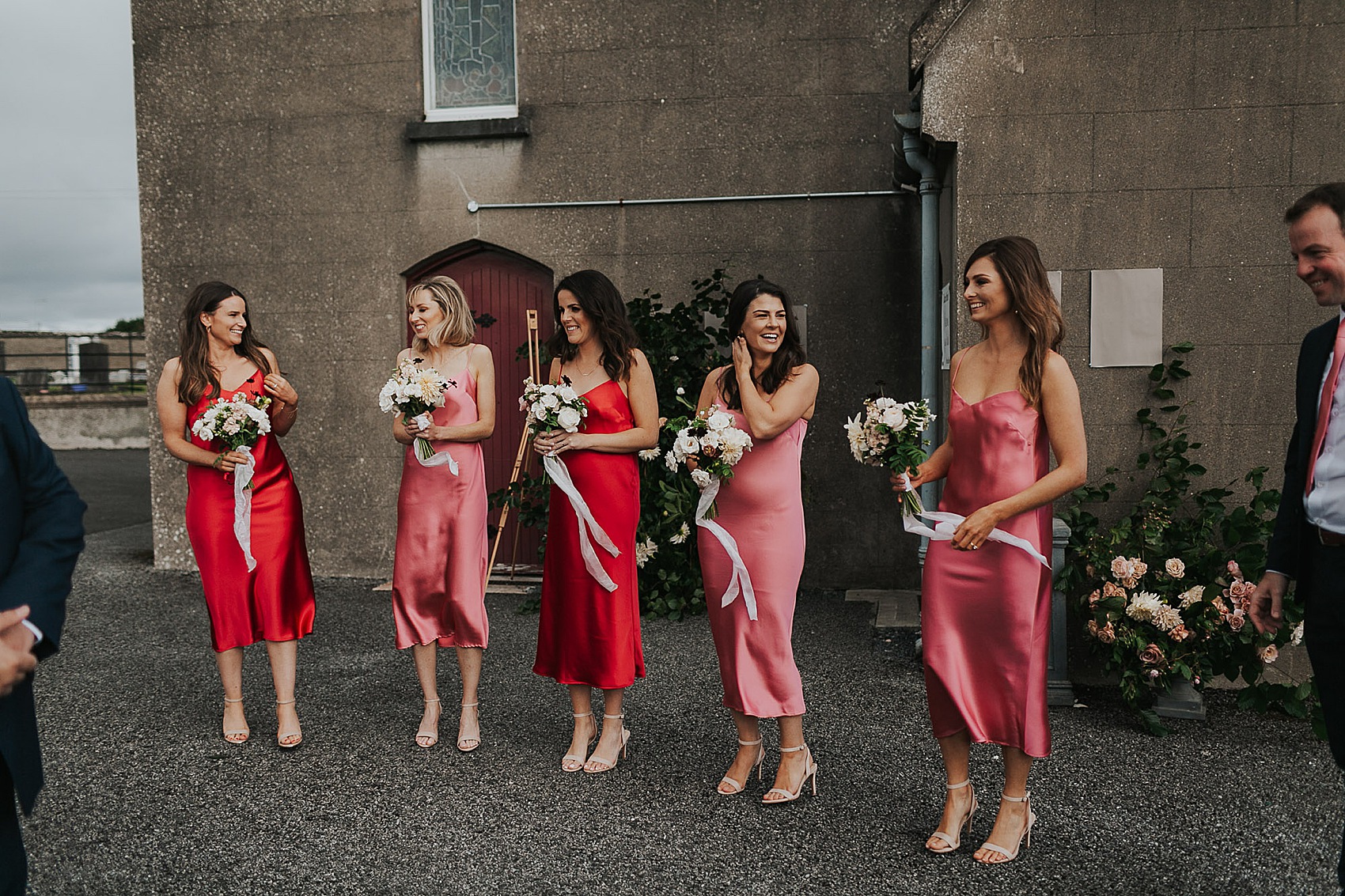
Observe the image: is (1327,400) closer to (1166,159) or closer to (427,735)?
(1166,159)

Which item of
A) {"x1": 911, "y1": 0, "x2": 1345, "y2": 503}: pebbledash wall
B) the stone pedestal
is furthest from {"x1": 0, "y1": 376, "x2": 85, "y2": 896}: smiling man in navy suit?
{"x1": 911, "y1": 0, "x2": 1345, "y2": 503}: pebbledash wall

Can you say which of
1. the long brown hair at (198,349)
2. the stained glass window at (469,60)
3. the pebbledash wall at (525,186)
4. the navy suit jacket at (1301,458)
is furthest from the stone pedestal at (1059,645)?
the stained glass window at (469,60)

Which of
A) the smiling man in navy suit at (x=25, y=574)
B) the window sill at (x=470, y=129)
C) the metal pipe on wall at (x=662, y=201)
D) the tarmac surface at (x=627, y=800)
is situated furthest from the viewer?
the window sill at (x=470, y=129)

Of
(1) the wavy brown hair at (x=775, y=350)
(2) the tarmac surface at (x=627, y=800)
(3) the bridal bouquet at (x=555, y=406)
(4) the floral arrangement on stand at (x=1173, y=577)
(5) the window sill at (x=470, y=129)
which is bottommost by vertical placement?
(2) the tarmac surface at (x=627, y=800)

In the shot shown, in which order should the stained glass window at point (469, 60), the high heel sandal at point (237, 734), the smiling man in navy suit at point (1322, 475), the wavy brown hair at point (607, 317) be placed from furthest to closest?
1. the stained glass window at point (469, 60)
2. the high heel sandal at point (237, 734)
3. the wavy brown hair at point (607, 317)
4. the smiling man in navy suit at point (1322, 475)

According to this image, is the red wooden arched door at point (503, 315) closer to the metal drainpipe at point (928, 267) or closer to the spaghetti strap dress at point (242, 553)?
the metal drainpipe at point (928, 267)

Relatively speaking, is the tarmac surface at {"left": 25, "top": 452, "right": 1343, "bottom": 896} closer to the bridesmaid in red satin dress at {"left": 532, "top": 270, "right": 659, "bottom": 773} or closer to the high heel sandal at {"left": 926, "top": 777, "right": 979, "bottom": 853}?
the high heel sandal at {"left": 926, "top": 777, "right": 979, "bottom": 853}

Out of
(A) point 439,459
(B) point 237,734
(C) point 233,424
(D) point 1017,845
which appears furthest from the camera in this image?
(B) point 237,734

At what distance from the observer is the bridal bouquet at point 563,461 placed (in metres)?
4.28

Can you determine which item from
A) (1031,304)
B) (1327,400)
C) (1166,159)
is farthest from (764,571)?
(1166,159)

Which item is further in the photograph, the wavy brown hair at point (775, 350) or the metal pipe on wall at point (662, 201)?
the metal pipe on wall at point (662, 201)

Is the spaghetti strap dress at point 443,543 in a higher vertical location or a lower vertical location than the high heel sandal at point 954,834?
higher

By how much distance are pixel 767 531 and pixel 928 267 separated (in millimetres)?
3994

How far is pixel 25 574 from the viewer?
2.22 m
